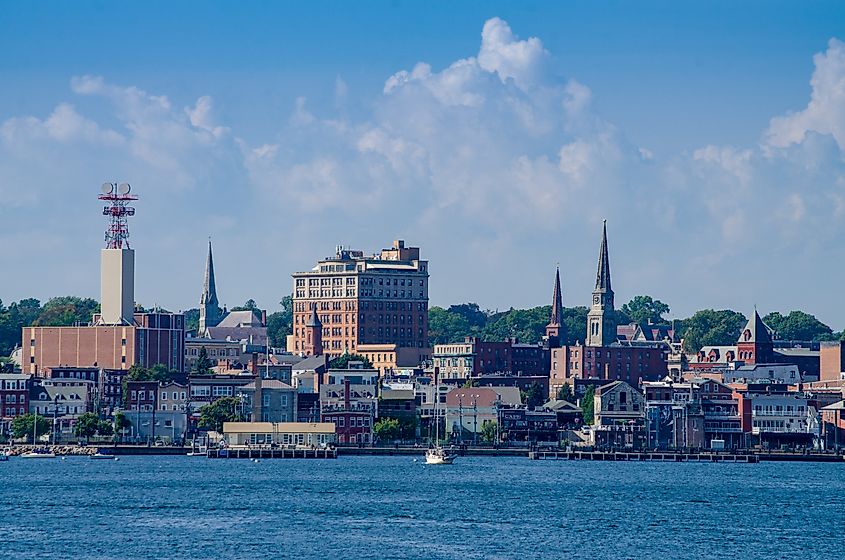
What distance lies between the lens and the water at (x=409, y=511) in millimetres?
87750

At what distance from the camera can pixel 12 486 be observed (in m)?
122

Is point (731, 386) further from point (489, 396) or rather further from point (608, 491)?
point (608, 491)

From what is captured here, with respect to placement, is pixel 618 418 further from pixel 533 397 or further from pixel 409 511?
pixel 409 511

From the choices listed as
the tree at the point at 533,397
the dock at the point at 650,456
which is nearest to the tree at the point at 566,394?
the tree at the point at 533,397

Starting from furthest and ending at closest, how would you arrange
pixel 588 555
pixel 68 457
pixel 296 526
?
pixel 68 457 < pixel 296 526 < pixel 588 555

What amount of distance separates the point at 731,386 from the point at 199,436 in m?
44.1

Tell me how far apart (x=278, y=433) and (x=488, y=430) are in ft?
55.6

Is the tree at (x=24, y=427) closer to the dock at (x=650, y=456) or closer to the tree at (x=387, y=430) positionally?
the tree at (x=387, y=430)

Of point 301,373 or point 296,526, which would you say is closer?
point 296,526

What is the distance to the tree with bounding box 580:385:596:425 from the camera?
176750mm

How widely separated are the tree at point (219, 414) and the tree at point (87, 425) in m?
7.77

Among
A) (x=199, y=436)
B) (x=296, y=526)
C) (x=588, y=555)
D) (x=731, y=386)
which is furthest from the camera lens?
(x=731, y=386)

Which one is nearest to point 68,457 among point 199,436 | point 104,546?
point 199,436

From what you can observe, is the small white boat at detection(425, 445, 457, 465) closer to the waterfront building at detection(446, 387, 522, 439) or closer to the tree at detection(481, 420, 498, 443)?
the tree at detection(481, 420, 498, 443)
